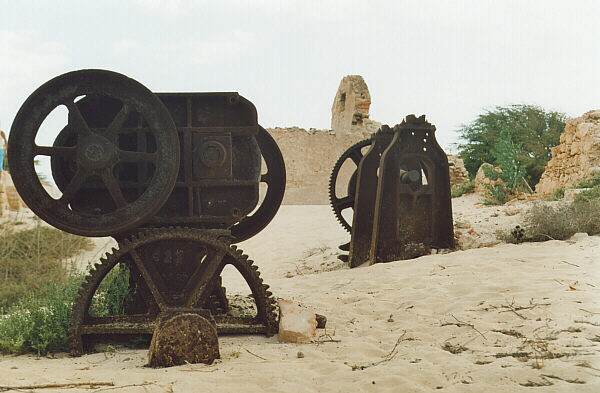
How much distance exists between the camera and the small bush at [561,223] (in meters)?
7.33

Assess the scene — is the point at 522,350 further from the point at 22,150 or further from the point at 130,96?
the point at 22,150

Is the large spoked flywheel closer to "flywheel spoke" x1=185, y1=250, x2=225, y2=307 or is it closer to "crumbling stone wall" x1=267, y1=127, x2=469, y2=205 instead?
"flywheel spoke" x1=185, y1=250, x2=225, y2=307

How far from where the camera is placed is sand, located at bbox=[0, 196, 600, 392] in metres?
2.89

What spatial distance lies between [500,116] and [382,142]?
66.8 ft

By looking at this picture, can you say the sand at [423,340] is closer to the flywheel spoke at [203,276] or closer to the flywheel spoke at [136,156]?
the flywheel spoke at [203,276]

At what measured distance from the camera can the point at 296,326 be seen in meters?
3.91

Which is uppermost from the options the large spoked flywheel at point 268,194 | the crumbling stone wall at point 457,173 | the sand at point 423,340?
the crumbling stone wall at point 457,173

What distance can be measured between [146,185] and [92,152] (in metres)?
0.47

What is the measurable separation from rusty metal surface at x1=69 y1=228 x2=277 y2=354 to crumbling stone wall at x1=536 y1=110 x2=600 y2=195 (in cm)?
1083

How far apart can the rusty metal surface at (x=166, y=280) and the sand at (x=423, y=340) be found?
162 millimetres

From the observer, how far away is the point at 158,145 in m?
3.81

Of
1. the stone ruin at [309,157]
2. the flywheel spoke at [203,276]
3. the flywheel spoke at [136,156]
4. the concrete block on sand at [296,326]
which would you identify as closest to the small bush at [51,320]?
the flywheel spoke at [203,276]

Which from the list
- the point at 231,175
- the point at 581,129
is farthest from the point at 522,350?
the point at 581,129

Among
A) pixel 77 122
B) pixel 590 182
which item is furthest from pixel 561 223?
pixel 77 122
